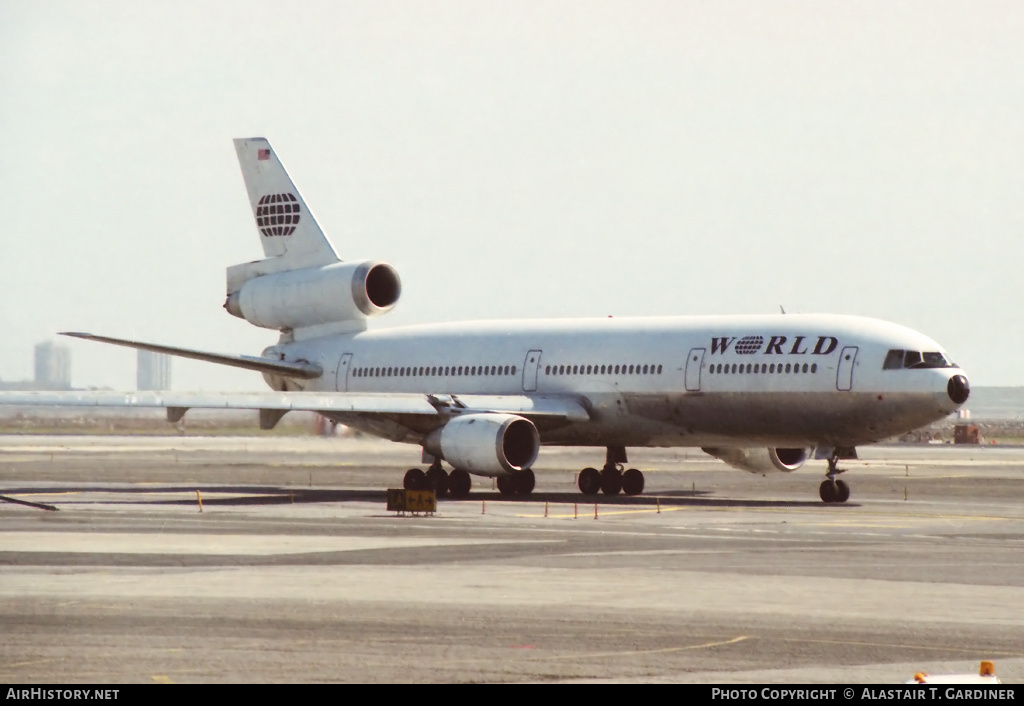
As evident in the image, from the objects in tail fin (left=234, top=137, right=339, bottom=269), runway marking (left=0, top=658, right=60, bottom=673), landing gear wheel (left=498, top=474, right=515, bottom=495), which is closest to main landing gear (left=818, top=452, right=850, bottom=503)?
landing gear wheel (left=498, top=474, right=515, bottom=495)

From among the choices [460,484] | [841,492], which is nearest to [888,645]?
[841,492]

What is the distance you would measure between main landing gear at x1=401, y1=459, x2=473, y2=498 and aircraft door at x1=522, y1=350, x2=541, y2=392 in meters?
3.64

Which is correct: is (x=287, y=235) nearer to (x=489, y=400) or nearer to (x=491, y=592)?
(x=489, y=400)

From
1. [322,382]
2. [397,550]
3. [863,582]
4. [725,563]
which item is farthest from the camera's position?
[322,382]

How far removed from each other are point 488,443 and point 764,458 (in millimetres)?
9108

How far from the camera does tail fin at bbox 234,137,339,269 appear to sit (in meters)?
50.2

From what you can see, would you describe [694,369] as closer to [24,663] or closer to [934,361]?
[934,361]

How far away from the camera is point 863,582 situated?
1995cm

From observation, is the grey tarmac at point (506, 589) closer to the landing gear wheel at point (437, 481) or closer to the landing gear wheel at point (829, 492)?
the landing gear wheel at point (829, 492)

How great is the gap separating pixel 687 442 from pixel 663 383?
5.86 feet

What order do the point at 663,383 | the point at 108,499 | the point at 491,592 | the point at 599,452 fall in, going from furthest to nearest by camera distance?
1. the point at 599,452
2. the point at 663,383
3. the point at 108,499
4. the point at 491,592

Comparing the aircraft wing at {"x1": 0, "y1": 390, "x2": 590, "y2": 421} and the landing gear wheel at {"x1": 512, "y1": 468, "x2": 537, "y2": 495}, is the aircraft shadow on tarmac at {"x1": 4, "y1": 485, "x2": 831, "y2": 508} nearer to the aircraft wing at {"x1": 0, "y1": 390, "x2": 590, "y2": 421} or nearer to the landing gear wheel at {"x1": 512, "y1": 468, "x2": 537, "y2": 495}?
the landing gear wheel at {"x1": 512, "y1": 468, "x2": 537, "y2": 495}

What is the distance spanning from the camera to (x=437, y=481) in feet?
136
